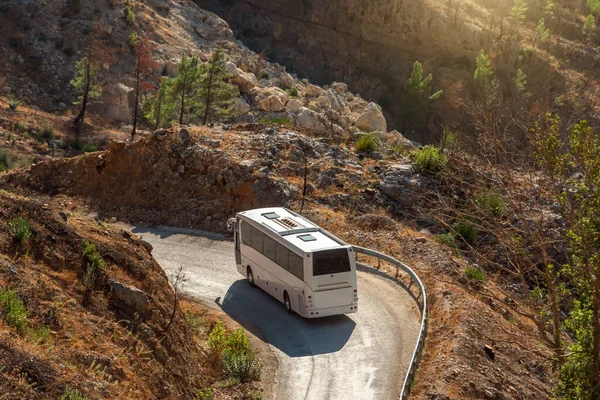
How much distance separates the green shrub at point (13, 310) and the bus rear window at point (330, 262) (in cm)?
1025

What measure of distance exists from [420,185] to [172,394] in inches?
894

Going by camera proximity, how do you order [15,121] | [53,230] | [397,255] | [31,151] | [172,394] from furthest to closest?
[15,121], [31,151], [397,255], [53,230], [172,394]

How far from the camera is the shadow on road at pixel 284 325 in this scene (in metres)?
22.6

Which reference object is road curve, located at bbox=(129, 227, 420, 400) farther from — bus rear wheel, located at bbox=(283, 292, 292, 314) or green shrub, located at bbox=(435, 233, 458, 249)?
green shrub, located at bbox=(435, 233, 458, 249)

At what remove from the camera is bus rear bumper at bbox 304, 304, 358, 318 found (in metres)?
23.4

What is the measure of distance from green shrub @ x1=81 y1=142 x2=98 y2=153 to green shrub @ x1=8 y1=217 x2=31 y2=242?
39.7 metres

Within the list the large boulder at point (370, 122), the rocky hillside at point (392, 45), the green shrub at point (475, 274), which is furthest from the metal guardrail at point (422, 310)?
the rocky hillside at point (392, 45)

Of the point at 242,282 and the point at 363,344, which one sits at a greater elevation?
the point at 363,344

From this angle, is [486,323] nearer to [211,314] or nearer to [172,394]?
[211,314]

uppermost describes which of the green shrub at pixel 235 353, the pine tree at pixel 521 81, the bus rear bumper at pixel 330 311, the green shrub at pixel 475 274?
the green shrub at pixel 475 274

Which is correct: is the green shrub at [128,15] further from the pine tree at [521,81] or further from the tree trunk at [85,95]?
the pine tree at [521,81]

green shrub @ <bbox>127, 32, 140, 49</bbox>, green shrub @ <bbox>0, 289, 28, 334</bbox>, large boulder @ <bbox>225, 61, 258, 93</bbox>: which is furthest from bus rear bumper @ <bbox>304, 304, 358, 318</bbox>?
green shrub @ <bbox>127, 32, 140, 49</bbox>

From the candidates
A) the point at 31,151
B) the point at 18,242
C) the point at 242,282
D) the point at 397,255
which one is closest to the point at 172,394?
the point at 18,242

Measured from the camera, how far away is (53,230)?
60.6 ft
